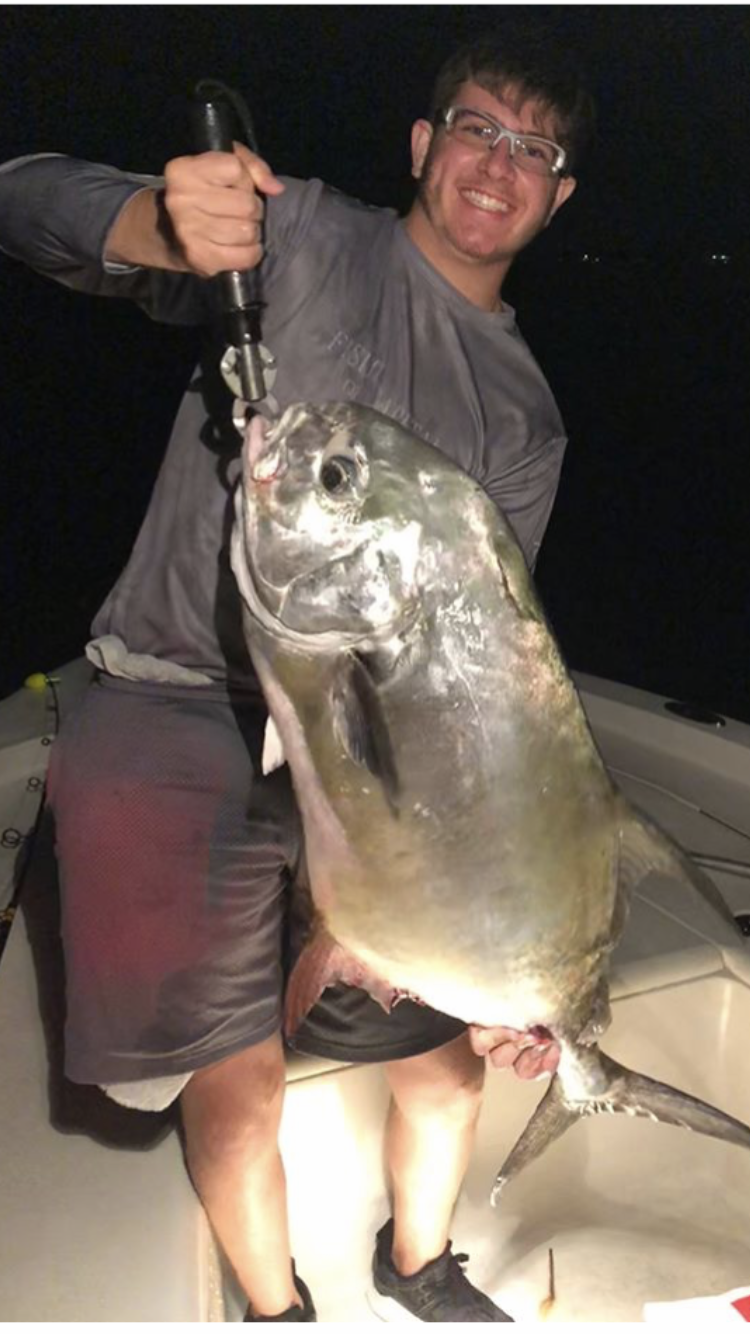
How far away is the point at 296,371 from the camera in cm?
192

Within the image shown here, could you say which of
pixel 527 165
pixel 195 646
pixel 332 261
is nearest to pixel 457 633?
pixel 195 646

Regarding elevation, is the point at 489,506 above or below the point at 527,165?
below

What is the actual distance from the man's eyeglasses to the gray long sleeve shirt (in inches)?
9.1

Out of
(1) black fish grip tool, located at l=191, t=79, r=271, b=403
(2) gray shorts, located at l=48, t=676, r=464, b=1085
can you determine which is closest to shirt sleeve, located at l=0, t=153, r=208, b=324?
(1) black fish grip tool, located at l=191, t=79, r=271, b=403

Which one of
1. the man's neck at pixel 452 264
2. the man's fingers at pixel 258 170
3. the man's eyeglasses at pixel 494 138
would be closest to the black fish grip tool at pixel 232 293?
the man's fingers at pixel 258 170

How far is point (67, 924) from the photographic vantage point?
6.38 ft

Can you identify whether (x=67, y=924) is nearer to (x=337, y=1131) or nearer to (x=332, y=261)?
(x=337, y=1131)

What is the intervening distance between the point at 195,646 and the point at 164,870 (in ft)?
1.33

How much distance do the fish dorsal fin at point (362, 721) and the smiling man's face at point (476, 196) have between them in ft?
3.39

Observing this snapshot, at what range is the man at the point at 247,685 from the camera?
1.91m

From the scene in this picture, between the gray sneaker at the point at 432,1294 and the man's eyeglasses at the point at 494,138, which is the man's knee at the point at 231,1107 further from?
the man's eyeglasses at the point at 494,138

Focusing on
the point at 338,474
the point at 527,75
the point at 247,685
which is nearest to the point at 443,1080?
the point at 247,685

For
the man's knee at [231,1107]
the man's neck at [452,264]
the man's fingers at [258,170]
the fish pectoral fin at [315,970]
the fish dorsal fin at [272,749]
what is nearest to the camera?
the man's fingers at [258,170]

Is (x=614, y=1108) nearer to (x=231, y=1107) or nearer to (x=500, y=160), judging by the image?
(x=231, y=1107)
